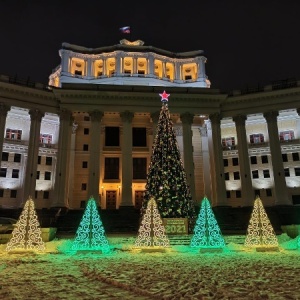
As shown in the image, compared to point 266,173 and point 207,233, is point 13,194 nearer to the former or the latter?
point 207,233

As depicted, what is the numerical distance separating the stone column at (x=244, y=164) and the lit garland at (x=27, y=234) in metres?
31.7

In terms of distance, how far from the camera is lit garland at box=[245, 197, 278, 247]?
17.3 meters

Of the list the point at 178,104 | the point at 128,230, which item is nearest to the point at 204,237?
the point at 128,230

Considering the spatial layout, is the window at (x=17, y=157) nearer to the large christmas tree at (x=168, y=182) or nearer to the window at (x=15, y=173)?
the window at (x=15, y=173)

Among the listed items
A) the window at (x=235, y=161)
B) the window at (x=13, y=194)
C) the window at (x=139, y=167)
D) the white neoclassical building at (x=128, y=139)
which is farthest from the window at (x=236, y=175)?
the window at (x=13, y=194)

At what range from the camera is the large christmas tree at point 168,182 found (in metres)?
25.6

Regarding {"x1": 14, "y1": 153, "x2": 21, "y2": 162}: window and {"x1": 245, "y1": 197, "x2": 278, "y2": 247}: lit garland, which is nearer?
{"x1": 245, "y1": 197, "x2": 278, "y2": 247}: lit garland

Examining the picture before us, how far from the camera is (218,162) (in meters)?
42.5

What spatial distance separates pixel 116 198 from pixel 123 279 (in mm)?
38921

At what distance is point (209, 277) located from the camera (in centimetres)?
896

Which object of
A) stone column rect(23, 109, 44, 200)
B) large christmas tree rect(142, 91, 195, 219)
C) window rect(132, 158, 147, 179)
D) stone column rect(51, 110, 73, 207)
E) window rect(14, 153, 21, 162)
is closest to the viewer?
large christmas tree rect(142, 91, 195, 219)

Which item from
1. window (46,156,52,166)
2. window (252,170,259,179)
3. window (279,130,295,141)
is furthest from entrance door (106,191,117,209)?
window (279,130,295,141)

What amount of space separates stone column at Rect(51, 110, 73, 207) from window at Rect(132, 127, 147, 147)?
11.2 metres

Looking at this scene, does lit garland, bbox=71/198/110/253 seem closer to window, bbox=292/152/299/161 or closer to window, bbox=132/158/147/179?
window, bbox=132/158/147/179
